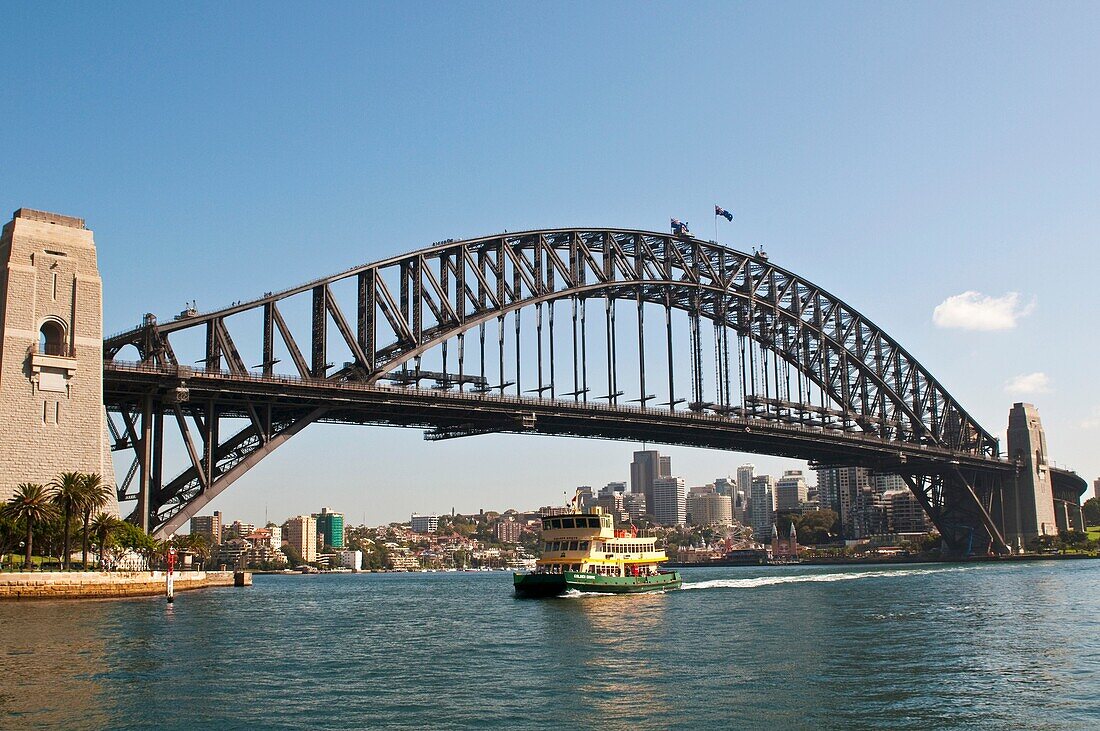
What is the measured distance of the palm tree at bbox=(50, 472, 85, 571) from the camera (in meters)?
58.6

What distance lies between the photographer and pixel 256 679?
1251 inches

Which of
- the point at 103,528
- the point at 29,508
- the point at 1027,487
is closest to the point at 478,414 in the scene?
the point at 103,528

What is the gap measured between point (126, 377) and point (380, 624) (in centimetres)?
2380

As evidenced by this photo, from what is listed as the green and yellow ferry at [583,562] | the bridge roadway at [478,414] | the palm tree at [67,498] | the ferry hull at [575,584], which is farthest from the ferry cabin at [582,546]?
the palm tree at [67,498]

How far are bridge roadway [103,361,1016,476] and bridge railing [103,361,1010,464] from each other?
64 millimetres

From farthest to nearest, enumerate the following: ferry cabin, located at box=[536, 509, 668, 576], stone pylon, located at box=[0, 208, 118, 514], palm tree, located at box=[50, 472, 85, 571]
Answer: ferry cabin, located at box=[536, 509, 668, 576]
stone pylon, located at box=[0, 208, 118, 514]
palm tree, located at box=[50, 472, 85, 571]

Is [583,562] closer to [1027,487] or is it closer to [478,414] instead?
[478,414]

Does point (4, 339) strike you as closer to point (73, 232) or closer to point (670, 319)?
point (73, 232)

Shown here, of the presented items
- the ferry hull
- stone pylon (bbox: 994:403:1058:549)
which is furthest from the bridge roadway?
stone pylon (bbox: 994:403:1058:549)

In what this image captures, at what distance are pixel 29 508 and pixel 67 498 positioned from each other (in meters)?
2.00

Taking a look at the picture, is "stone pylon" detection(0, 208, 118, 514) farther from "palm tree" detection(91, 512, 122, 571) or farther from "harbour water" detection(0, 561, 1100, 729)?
"harbour water" detection(0, 561, 1100, 729)

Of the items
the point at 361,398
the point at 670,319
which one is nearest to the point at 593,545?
the point at 361,398

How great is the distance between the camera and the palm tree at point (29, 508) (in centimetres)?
5703

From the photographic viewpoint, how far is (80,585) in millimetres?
58344
